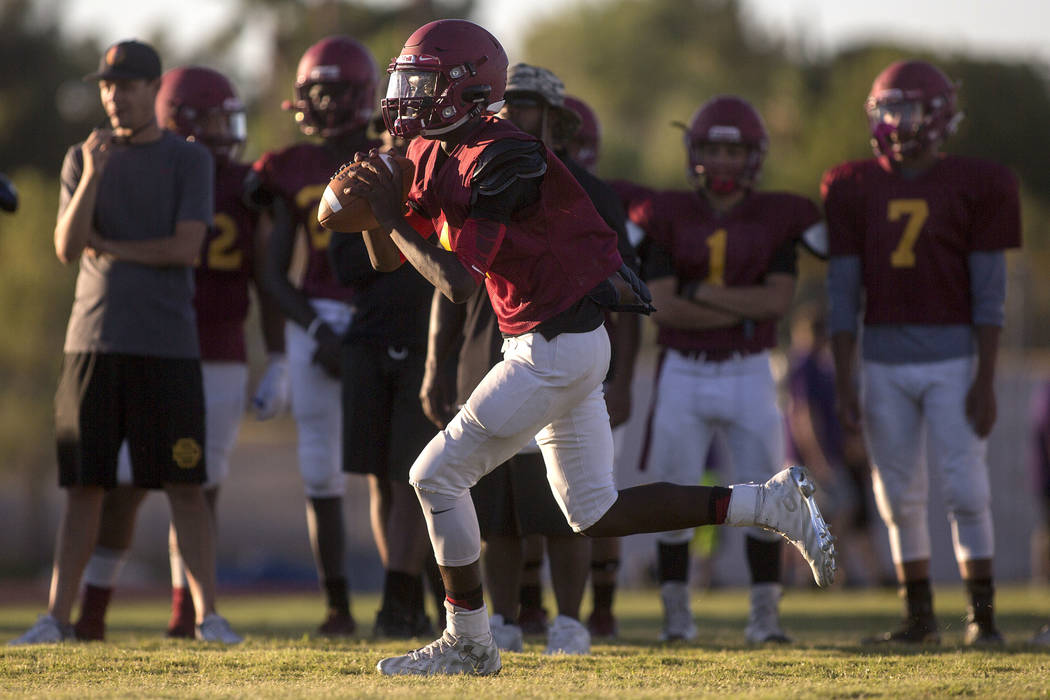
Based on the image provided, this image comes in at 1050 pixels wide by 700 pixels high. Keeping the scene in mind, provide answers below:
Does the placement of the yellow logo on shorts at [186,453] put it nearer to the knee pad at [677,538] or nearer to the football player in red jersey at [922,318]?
the knee pad at [677,538]

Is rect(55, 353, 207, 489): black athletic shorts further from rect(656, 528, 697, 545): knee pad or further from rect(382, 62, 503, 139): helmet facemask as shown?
rect(656, 528, 697, 545): knee pad

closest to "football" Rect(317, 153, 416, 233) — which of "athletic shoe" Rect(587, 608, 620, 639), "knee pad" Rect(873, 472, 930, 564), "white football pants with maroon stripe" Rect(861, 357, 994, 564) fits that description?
"athletic shoe" Rect(587, 608, 620, 639)

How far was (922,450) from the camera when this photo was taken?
6.13m

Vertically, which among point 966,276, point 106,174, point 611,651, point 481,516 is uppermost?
point 106,174

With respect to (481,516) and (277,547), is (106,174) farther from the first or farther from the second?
(277,547)

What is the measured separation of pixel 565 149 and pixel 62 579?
278cm

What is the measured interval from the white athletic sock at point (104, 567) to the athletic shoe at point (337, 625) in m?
0.96

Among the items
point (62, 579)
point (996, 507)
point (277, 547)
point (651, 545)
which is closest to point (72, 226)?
point (62, 579)

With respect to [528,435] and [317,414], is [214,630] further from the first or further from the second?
[528,435]

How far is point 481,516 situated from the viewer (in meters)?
5.52

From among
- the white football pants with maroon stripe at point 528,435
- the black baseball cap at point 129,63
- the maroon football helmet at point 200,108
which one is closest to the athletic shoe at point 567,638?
the white football pants with maroon stripe at point 528,435

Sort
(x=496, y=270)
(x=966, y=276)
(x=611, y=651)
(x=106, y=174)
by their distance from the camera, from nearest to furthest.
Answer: (x=496, y=270) < (x=611, y=651) < (x=106, y=174) < (x=966, y=276)

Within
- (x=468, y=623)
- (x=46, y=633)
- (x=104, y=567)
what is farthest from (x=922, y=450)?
(x=46, y=633)

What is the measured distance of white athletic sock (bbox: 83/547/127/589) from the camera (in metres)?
6.05
